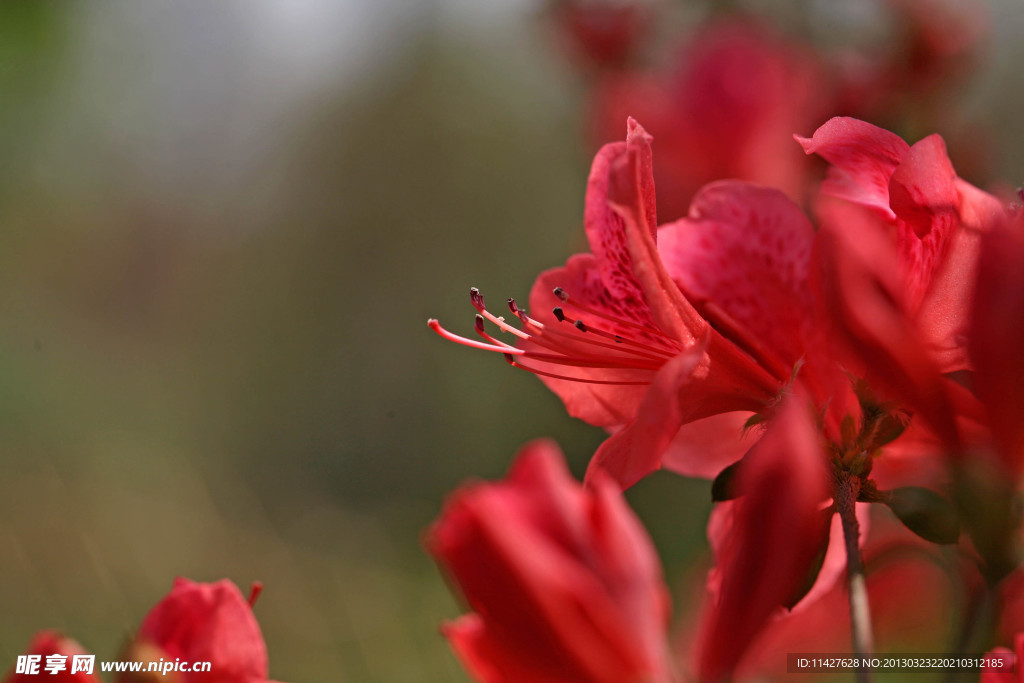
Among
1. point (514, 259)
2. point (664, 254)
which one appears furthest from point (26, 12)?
point (664, 254)

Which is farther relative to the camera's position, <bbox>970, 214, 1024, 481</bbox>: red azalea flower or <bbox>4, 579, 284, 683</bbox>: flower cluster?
<bbox>4, 579, 284, 683</bbox>: flower cluster

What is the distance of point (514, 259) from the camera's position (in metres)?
3.71

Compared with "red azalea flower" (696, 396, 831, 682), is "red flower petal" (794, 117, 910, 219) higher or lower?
higher

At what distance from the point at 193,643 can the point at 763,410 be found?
0.32m

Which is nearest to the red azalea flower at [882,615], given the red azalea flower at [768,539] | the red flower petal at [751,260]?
the red flower petal at [751,260]

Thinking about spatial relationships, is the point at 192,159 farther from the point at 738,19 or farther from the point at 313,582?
the point at 738,19

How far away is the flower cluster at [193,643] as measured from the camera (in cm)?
38

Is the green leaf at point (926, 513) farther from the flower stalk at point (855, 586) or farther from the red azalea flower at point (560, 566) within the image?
the red azalea flower at point (560, 566)

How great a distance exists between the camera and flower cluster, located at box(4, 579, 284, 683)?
380 mm

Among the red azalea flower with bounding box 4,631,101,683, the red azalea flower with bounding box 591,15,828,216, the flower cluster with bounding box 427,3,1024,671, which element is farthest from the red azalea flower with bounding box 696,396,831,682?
the red azalea flower with bounding box 591,15,828,216

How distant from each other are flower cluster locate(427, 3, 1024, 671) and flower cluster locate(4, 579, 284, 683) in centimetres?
14

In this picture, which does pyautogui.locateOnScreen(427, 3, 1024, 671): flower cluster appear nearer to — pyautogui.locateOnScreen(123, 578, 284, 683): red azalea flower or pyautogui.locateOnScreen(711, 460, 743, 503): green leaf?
pyautogui.locateOnScreen(711, 460, 743, 503): green leaf

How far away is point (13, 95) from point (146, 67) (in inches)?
53.4

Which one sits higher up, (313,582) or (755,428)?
(755,428)
